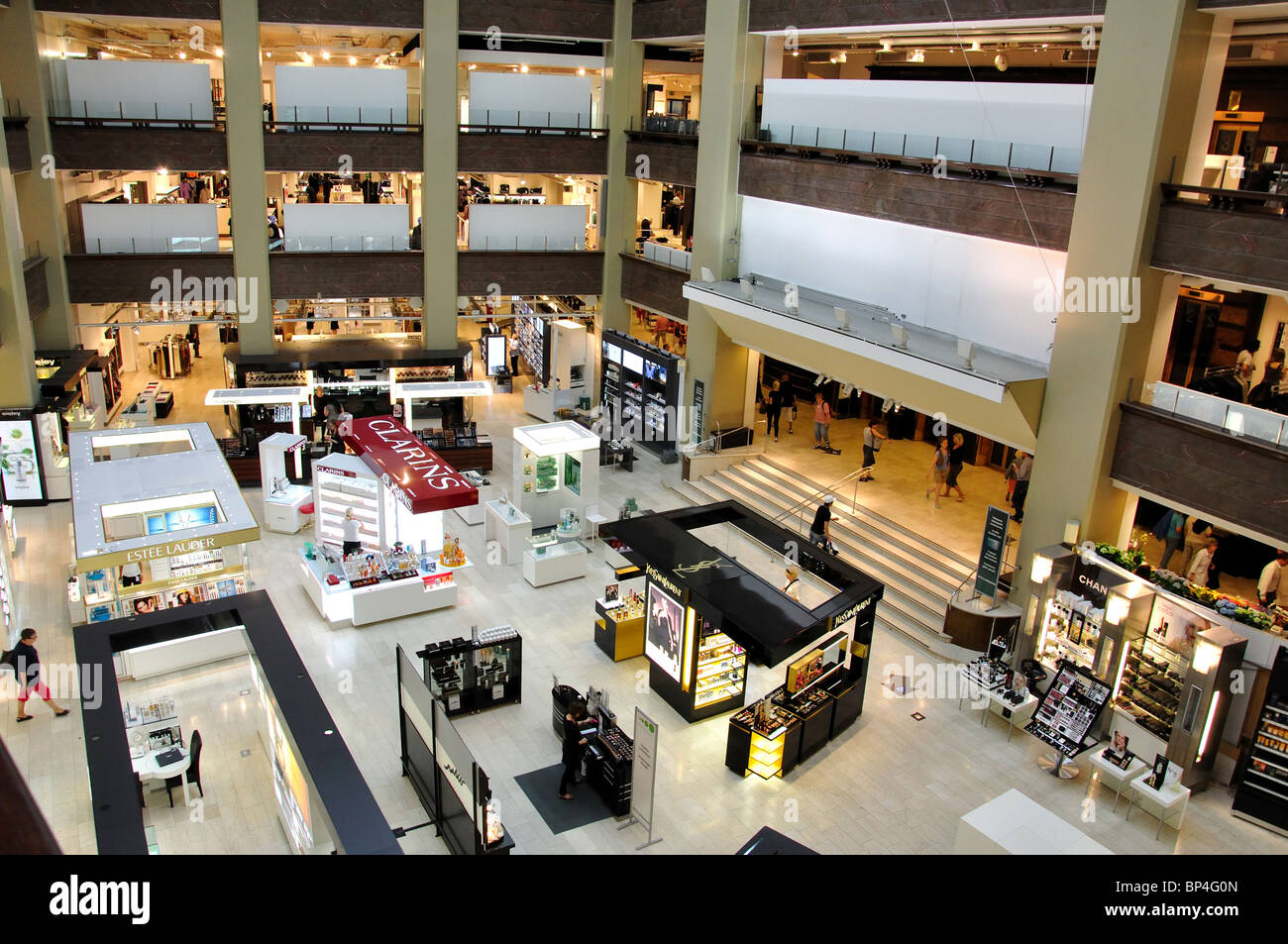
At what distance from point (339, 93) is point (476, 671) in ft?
59.4

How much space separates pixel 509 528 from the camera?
20.6m

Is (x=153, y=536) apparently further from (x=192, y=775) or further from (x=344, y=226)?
(x=344, y=226)

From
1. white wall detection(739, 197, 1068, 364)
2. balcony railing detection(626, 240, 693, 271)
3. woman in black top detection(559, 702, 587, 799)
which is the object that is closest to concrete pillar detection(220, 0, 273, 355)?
balcony railing detection(626, 240, 693, 271)

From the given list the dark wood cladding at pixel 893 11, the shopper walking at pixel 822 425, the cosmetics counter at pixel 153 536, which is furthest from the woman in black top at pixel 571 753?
the shopper walking at pixel 822 425

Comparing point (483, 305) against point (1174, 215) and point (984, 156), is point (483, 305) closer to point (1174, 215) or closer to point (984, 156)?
point (984, 156)

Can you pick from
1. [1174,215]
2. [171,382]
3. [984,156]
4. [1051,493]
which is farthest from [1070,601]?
[171,382]

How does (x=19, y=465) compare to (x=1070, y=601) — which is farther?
(x=19, y=465)

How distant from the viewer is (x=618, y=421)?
2866 cm

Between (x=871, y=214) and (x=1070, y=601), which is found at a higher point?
(x=871, y=214)

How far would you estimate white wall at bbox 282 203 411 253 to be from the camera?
26.8m

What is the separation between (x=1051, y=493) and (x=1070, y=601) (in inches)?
81.7

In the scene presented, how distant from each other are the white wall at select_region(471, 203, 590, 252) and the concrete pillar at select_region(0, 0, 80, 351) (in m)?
10.6

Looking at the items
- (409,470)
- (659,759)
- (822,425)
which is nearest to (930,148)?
(822,425)
